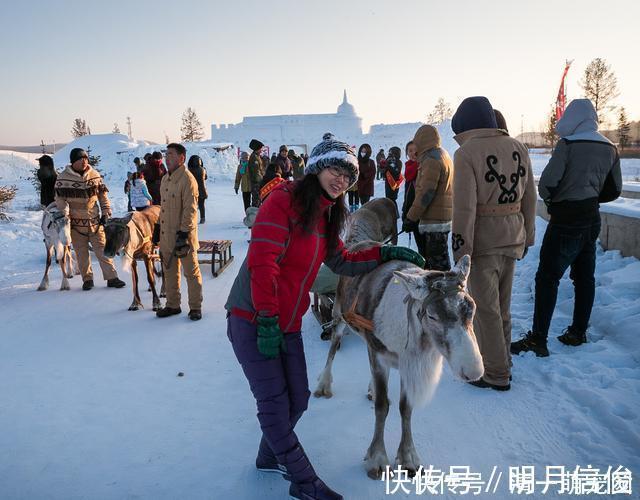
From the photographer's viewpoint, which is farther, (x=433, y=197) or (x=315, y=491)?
(x=433, y=197)

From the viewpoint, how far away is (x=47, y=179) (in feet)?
23.4

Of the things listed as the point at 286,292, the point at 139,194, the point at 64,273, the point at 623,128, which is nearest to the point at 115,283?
the point at 64,273

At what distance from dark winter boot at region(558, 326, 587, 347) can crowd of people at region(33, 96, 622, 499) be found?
0.01 meters

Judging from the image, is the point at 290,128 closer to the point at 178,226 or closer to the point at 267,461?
the point at 178,226

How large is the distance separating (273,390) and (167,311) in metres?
4.07

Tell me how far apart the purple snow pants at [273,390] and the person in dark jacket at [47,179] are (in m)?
6.46

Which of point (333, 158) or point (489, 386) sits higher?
point (333, 158)

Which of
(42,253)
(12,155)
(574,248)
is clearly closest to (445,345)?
(574,248)

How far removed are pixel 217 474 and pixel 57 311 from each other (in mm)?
4598

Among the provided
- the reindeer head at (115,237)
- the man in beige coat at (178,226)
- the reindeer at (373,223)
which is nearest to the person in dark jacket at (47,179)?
the reindeer head at (115,237)

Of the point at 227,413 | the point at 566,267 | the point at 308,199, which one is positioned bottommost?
the point at 227,413

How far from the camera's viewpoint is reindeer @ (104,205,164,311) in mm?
6105

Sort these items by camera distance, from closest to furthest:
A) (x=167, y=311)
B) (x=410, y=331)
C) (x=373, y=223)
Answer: (x=410, y=331) < (x=373, y=223) < (x=167, y=311)

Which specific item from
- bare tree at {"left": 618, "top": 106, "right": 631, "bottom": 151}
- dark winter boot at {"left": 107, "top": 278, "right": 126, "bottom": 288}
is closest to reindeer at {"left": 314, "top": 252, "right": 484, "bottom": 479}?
dark winter boot at {"left": 107, "top": 278, "right": 126, "bottom": 288}
